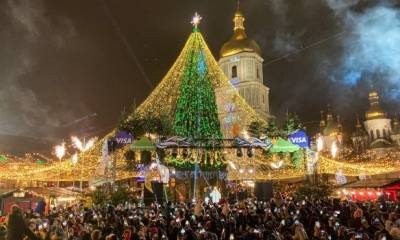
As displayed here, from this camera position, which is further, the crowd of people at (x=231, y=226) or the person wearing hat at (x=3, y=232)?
the person wearing hat at (x=3, y=232)

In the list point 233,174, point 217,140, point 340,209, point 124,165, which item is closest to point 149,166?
point 124,165

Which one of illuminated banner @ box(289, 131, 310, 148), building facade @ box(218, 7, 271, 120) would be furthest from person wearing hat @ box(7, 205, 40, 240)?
building facade @ box(218, 7, 271, 120)

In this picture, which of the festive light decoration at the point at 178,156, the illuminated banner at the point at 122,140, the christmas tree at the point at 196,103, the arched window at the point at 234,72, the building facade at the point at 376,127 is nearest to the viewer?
the illuminated banner at the point at 122,140

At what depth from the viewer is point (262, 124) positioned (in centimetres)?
3716

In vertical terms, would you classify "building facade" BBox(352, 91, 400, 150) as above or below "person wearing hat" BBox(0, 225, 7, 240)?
above

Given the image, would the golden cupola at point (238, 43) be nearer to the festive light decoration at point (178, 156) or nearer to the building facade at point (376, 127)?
the festive light decoration at point (178, 156)

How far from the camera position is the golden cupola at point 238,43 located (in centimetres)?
6247

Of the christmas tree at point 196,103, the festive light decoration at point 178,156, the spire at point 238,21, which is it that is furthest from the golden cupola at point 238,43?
the christmas tree at point 196,103

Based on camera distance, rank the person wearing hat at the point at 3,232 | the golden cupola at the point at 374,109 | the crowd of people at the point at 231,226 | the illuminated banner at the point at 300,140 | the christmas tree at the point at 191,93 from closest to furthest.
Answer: the crowd of people at the point at 231,226 → the person wearing hat at the point at 3,232 → the illuminated banner at the point at 300,140 → the christmas tree at the point at 191,93 → the golden cupola at the point at 374,109

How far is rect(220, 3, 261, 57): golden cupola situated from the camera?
6247 centimetres

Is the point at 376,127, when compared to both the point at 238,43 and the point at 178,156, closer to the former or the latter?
the point at 238,43

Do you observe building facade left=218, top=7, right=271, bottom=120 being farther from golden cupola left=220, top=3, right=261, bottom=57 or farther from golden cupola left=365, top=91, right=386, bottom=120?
golden cupola left=365, top=91, right=386, bottom=120

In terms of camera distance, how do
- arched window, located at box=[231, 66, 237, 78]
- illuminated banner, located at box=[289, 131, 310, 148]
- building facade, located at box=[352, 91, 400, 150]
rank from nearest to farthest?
1. illuminated banner, located at box=[289, 131, 310, 148]
2. arched window, located at box=[231, 66, 237, 78]
3. building facade, located at box=[352, 91, 400, 150]

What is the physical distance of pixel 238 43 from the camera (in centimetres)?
6297
